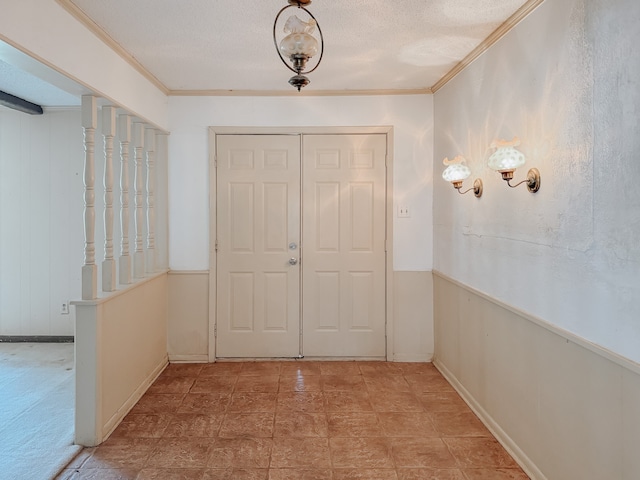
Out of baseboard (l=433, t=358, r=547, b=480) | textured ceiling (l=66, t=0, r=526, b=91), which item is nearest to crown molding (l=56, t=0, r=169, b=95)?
textured ceiling (l=66, t=0, r=526, b=91)

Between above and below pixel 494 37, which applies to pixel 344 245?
below

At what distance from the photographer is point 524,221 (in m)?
2.32

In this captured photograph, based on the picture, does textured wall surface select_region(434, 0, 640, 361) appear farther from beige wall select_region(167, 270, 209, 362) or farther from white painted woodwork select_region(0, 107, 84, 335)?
white painted woodwork select_region(0, 107, 84, 335)

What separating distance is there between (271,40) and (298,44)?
3.98 ft

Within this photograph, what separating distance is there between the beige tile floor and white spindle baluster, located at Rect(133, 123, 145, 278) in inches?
37.2

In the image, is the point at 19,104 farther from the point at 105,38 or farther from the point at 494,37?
the point at 494,37

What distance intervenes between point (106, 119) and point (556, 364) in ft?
9.63

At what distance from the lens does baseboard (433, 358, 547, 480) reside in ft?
7.44

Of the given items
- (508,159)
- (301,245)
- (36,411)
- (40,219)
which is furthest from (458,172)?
(40,219)

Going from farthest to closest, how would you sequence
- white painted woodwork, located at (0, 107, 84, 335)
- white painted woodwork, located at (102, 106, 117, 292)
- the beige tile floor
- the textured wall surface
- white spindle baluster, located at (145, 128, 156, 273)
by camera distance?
white painted woodwork, located at (0, 107, 84, 335) → white spindle baluster, located at (145, 128, 156, 273) → white painted woodwork, located at (102, 106, 117, 292) → the beige tile floor → the textured wall surface

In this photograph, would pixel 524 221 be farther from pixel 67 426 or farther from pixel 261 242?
pixel 67 426

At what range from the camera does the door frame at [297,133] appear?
3945 mm

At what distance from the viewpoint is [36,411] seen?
297 cm

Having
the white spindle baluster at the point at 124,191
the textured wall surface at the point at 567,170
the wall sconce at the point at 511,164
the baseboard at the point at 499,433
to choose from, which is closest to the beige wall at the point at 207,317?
the baseboard at the point at 499,433
